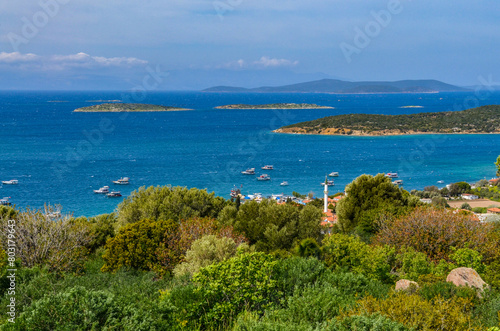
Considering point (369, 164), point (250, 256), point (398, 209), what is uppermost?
point (250, 256)

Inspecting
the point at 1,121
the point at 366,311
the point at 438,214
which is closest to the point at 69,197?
the point at 438,214

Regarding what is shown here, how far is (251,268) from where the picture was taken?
377 inches

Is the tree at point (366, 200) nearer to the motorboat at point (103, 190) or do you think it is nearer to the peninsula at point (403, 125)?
the motorboat at point (103, 190)

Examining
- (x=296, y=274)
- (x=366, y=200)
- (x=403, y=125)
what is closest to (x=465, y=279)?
(x=296, y=274)

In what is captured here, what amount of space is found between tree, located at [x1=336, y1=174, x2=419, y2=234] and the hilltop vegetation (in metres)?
0.06

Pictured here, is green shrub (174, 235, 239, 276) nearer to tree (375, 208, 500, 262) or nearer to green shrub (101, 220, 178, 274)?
green shrub (101, 220, 178, 274)

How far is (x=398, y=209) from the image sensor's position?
21.7 m

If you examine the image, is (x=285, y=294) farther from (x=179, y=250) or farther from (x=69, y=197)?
(x=69, y=197)

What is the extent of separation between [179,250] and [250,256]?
6.59m

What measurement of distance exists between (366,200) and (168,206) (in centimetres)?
1055

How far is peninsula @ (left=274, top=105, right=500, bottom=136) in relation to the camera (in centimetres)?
11744

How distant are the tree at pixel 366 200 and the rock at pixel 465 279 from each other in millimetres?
10256

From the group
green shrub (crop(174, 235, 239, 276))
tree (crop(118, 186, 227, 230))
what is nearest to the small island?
tree (crop(118, 186, 227, 230))

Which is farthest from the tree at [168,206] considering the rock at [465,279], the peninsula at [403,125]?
the peninsula at [403,125]
